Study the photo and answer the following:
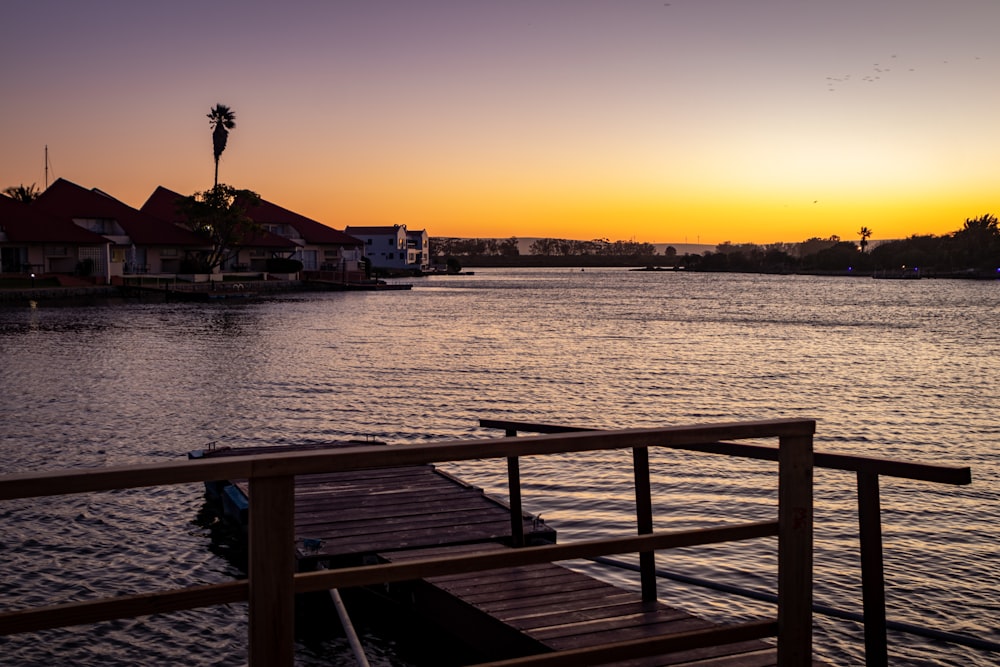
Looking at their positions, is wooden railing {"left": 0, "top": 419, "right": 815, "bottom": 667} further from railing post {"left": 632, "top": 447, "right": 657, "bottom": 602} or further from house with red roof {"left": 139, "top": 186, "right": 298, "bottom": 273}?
house with red roof {"left": 139, "top": 186, "right": 298, "bottom": 273}

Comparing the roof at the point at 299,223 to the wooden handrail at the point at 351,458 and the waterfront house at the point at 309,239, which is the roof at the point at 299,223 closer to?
the waterfront house at the point at 309,239

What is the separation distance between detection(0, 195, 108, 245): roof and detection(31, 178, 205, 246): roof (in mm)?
6489

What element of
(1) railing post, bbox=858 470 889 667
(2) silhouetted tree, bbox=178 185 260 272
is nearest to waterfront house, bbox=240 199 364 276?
(2) silhouetted tree, bbox=178 185 260 272

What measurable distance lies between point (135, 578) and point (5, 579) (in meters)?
1.49

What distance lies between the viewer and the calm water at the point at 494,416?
1032cm

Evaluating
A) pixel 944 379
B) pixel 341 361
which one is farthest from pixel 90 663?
pixel 944 379

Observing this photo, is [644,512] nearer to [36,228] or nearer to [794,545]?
[794,545]

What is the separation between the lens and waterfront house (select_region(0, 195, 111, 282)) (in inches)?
2815

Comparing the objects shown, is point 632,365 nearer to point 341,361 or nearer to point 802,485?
point 341,361

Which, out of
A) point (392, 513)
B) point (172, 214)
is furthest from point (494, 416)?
point (172, 214)

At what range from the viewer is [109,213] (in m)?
86.4

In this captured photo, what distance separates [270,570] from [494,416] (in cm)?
1992

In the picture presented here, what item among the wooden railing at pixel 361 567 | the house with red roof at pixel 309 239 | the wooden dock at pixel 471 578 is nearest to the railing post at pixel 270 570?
the wooden railing at pixel 361 567

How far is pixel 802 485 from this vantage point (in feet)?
13.9
